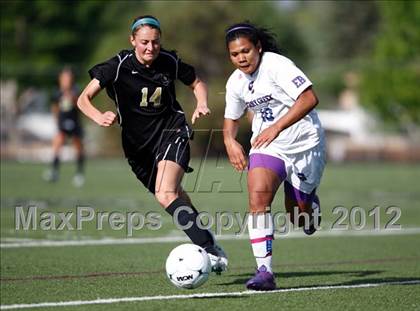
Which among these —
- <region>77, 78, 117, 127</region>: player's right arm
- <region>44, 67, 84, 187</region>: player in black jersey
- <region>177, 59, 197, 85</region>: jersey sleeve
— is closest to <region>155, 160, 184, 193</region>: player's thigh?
<region>77, 78, 117, 127</region>: player's right arm

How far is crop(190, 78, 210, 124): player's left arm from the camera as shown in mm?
6680

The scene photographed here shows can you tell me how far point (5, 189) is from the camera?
1661cm

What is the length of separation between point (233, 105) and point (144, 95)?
767mm

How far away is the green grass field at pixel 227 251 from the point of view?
5770 mm

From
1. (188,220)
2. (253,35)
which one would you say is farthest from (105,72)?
(188,220)

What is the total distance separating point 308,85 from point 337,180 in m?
16.2

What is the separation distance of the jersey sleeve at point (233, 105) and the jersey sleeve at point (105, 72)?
0.92 meters

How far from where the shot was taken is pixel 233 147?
6531 mm

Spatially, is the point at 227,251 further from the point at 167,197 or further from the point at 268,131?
the point at 268,131


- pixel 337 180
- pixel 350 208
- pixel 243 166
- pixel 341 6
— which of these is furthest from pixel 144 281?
pixel 341 6

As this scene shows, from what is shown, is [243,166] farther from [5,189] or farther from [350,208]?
[5,189]

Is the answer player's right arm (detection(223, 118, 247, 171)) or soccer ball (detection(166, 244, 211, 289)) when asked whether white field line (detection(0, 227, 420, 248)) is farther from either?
soccer ball (detection(166, 244, 211, 289))

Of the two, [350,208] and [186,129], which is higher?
[186,129]

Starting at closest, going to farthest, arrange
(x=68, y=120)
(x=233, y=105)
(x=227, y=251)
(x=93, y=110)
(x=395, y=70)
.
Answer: (x=93, y=110), (x=233, y=105), (x=227, y=251), (x=68, y=120), (x=395, y=70)
